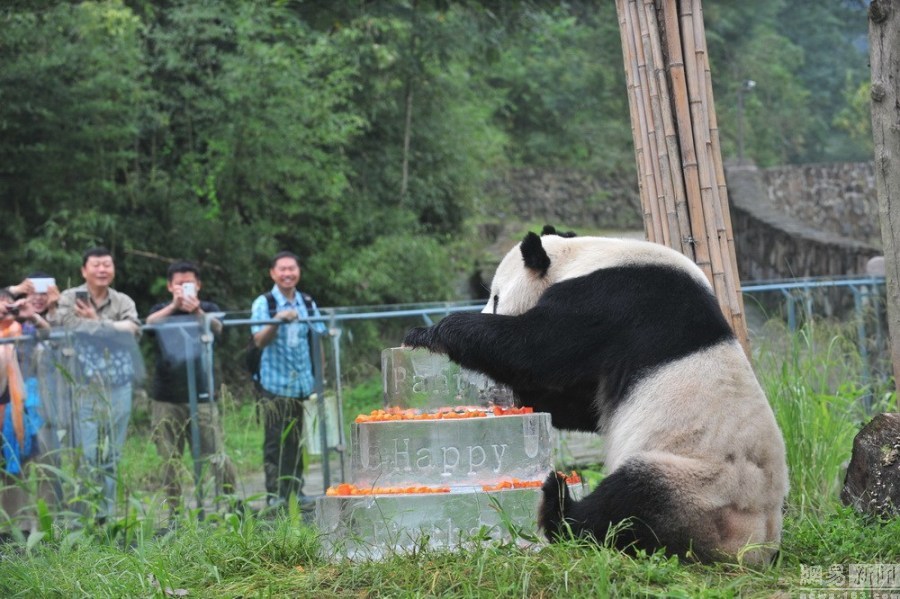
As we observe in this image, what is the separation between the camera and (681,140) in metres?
4.82

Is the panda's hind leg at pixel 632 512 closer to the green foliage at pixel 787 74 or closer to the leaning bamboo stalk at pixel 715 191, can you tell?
the leaning bamboo stalk at pixel 715 191

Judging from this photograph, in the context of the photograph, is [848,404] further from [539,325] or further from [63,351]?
[63,351]

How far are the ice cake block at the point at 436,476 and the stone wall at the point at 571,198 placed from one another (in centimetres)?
1815

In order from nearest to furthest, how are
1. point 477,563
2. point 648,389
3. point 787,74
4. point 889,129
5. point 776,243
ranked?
point 477,563 < point 648,389 < point 889,129 < point 776,243 < point 787,74

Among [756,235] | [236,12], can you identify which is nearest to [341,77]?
[236,12]

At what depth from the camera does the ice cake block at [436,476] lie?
13.3ft

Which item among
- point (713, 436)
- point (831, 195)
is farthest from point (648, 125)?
point (831, 195)

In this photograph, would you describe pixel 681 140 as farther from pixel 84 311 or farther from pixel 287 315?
pixel 84 311

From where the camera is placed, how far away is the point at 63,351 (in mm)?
6703

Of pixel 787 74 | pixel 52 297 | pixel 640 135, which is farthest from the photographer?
pixel 787 74

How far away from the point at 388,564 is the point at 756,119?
2798 cm

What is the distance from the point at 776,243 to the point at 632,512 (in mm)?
12533

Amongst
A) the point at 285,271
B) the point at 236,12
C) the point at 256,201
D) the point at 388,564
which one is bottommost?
the point at 388,564

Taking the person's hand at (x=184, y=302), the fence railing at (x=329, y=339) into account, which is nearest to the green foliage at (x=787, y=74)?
the fence railing at (x=329, y=339)
